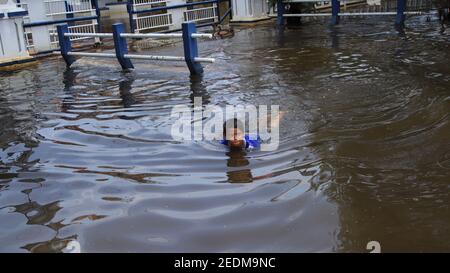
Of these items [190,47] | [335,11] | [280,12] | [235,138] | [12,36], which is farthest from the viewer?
[280,12]

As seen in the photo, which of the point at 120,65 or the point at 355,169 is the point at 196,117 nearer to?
the point at 355,169

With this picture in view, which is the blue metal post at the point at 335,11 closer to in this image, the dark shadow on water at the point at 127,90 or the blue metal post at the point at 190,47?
the blue metal post at the point at 190,47

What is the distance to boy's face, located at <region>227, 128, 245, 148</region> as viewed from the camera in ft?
17.7

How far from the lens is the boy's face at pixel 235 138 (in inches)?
212

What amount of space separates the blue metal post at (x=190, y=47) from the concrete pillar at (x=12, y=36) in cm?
476

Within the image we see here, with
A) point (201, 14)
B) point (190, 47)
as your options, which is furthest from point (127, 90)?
point (201, 14)

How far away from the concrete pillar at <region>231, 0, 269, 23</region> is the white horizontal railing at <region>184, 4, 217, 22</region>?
73 centimetres

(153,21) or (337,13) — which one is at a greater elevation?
(153,21)

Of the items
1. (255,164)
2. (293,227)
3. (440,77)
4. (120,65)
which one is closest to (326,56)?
(440,77)

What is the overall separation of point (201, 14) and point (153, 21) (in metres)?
2.09

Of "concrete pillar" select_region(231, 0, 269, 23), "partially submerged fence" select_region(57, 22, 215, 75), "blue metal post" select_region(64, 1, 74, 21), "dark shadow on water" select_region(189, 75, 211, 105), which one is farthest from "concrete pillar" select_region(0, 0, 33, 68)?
"concrete pillar" select_region(231, 0, 269, 23)

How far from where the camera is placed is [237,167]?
5074 millimetres

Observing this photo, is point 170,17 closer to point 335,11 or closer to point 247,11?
point 247,11

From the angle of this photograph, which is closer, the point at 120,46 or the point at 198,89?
the point at 198,89
